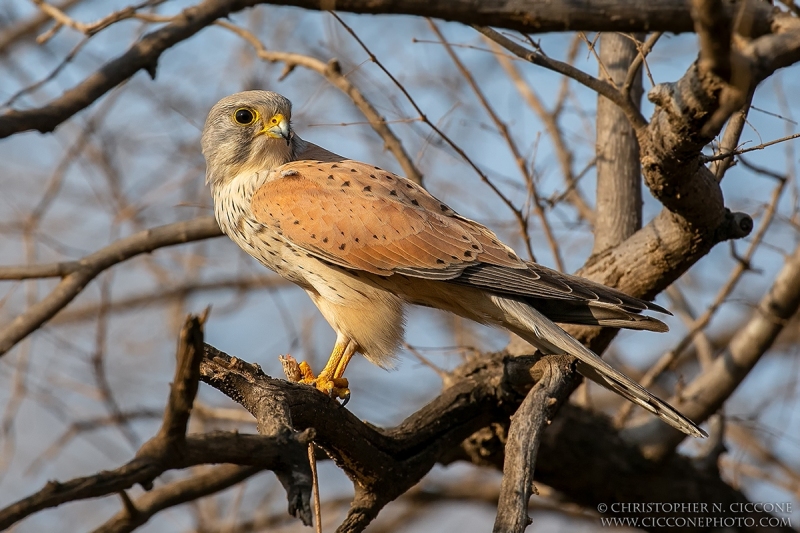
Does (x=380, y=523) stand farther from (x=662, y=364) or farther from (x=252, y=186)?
Answer: (x=252, y=186)

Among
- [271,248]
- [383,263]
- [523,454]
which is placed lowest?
[523,454]

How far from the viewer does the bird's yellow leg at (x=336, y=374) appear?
3523 mm

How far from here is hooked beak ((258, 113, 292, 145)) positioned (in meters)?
3.97

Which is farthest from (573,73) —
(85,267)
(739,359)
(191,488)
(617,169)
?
(191,488)

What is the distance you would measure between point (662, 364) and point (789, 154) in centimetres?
142

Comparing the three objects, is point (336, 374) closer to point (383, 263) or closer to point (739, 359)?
point (383, 263)

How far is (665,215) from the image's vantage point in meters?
3.71

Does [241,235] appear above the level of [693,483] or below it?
above

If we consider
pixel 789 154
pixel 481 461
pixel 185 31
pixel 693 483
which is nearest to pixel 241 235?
pixel 185 31

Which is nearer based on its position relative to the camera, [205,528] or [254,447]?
[254,447]

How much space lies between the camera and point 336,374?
3.66 m

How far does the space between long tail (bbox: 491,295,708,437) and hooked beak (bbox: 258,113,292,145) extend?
4.23 feet

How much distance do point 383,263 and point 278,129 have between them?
93 centimetres

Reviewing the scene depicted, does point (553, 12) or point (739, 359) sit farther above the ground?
point (739, 359)
